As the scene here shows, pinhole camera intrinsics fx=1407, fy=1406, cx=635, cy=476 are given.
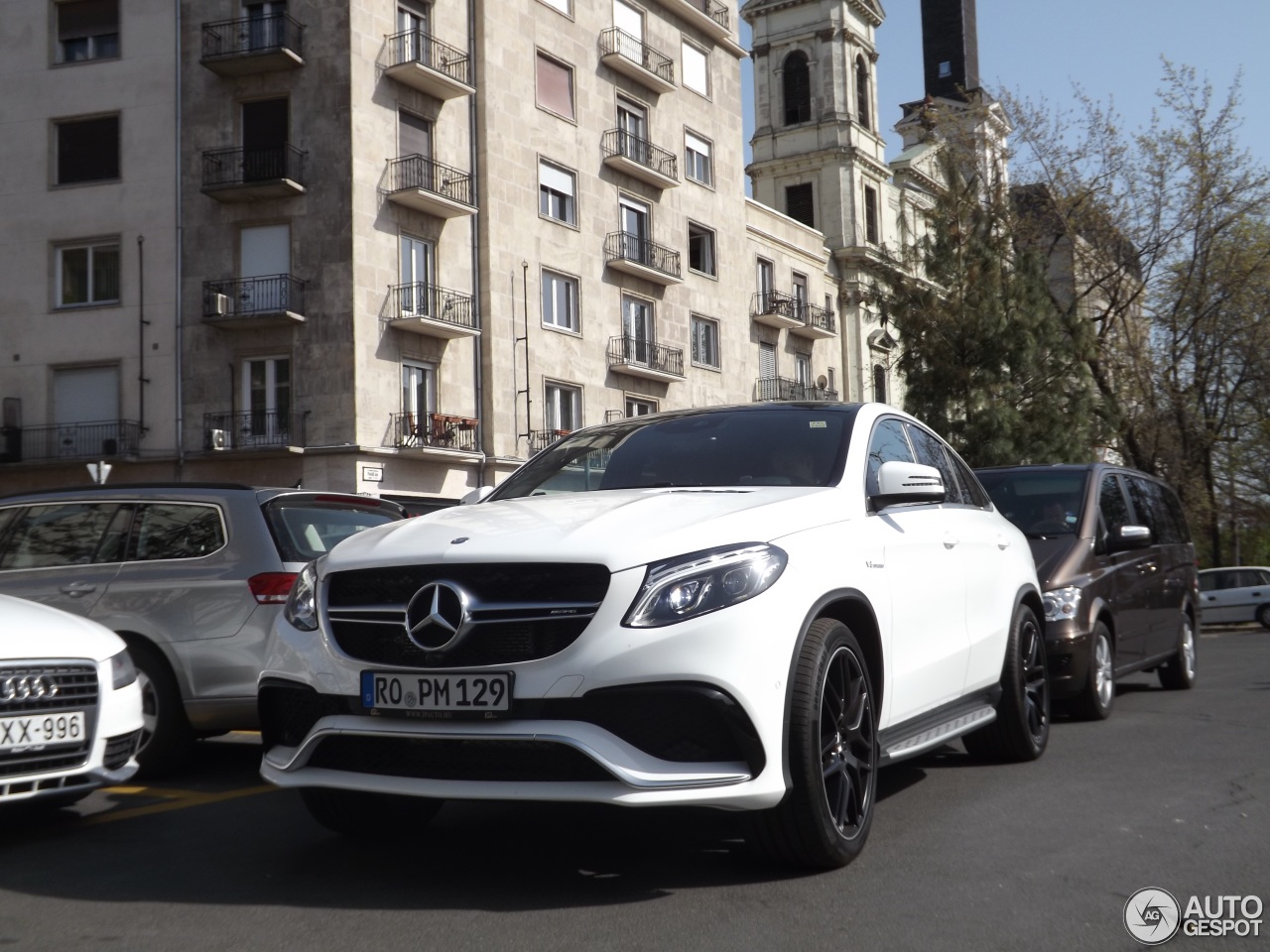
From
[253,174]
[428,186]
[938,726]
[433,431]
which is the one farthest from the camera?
[428,186]

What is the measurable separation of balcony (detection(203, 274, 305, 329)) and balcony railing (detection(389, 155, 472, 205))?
10.3ft

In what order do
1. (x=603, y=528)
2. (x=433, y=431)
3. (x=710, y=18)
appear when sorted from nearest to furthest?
(x=603, y=528) → (x=433, y=431) → (x=710, y=18)

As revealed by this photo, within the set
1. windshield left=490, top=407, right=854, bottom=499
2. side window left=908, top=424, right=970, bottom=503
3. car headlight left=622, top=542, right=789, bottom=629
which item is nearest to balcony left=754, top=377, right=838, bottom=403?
side window left=908, top=424, right=970, bottom=503

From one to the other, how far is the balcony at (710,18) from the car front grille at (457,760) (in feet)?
125

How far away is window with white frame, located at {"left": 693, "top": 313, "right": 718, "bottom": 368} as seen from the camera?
132ft

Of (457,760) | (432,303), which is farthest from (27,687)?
(432,303)

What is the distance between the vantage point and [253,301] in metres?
29.8

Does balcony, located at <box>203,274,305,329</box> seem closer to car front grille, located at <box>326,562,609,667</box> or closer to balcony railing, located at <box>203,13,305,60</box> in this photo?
balcony railing, located at <box>203,13,305,60</box>

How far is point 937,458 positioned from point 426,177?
25.7m

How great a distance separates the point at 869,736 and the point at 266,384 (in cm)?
2676

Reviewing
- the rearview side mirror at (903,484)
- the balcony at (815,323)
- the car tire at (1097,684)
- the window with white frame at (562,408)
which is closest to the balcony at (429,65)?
the window with white frame at (562,408)

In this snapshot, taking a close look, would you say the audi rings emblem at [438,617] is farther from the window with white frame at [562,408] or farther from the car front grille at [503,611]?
the window with white frame at [562,408]

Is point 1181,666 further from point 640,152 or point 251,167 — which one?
point 640,152

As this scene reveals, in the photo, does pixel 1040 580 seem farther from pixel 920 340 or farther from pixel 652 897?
pixel 920 340
